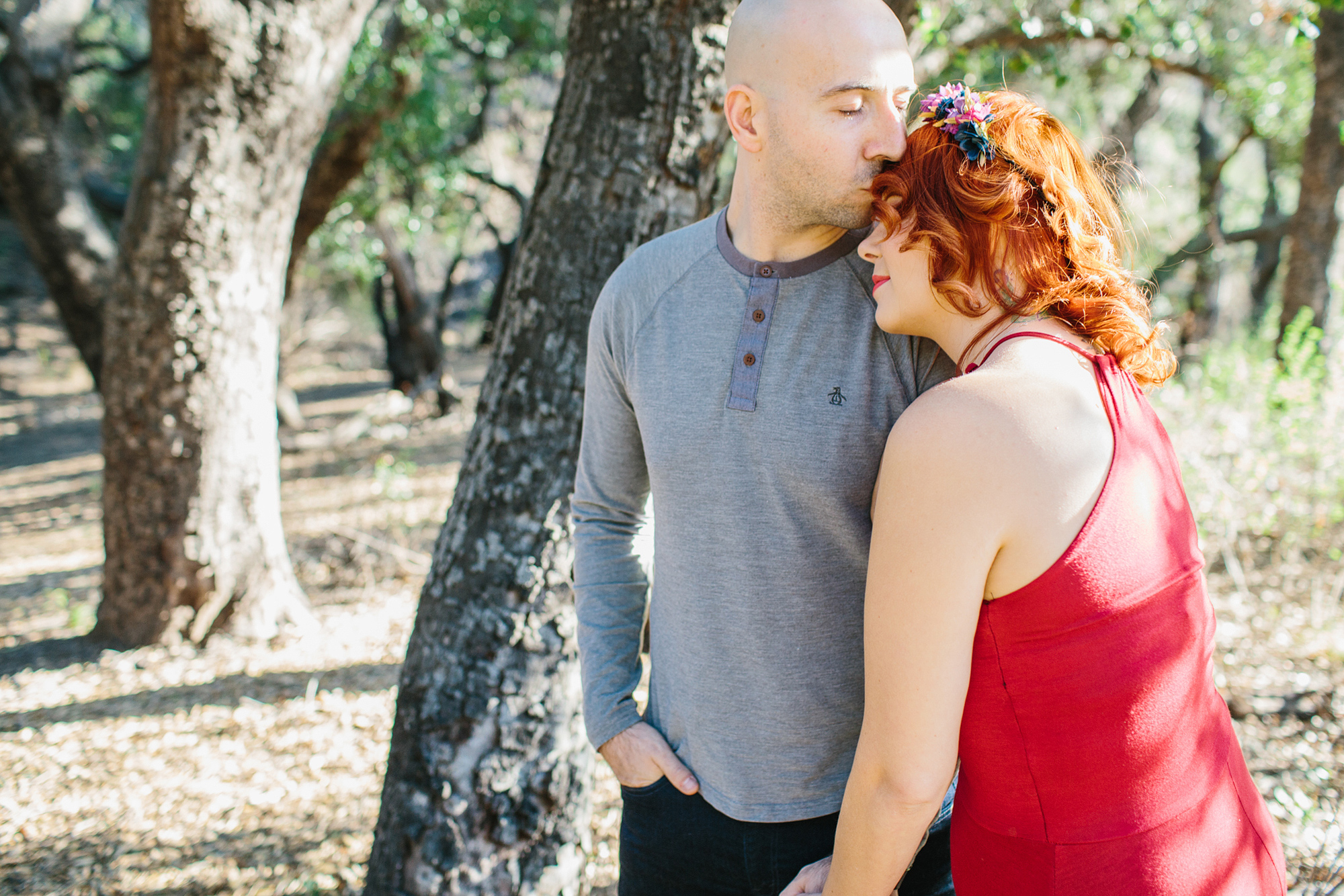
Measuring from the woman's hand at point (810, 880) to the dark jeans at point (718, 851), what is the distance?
0.33 feet

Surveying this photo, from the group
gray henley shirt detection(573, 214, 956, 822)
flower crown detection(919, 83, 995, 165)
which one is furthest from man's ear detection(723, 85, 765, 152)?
flower crown detection(919, 83, 995, 165)

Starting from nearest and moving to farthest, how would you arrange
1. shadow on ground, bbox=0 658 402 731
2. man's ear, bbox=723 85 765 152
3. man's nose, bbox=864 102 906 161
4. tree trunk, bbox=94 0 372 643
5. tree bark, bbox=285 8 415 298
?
man's nose, bbox=864 102 906 161 → man's ear, bbox=723 85 765 152 → shadow on ground, bbox=0 658 402 731 → tree trunk, bbox=94 0 372 643 → tree bark, bbox=285 8 415 298

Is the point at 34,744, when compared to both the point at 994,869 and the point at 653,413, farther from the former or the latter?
the point at 994,869

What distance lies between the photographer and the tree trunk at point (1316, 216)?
7172 millimetres

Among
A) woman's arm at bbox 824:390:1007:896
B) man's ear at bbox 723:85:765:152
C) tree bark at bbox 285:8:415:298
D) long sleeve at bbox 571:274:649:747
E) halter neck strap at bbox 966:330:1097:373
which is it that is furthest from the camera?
tree bark at bbox 285:8:415:298

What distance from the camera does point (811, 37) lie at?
1462mm

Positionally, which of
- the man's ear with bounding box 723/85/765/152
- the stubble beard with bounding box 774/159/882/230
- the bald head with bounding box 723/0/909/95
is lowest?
the stubble beard with bounding box 774/159/882/230

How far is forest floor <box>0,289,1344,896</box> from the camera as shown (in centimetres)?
291

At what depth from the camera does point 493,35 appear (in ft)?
30.2

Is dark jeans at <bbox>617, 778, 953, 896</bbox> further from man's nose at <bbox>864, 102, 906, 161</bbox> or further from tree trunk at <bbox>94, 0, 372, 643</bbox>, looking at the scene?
tree trunk at <bbox>94, 0, 372, 643</bbox>

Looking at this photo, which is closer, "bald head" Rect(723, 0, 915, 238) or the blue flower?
the blue flower

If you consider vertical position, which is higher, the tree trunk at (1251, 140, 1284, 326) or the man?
the tree trunk at (1251, 140, 1284, 326)

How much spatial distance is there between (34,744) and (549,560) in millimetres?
2749

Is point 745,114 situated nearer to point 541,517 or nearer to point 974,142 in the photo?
point 974,142
